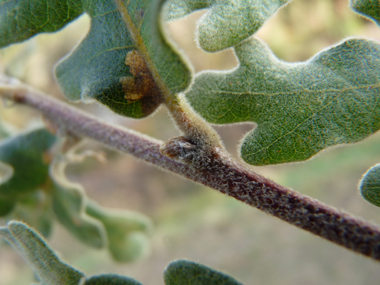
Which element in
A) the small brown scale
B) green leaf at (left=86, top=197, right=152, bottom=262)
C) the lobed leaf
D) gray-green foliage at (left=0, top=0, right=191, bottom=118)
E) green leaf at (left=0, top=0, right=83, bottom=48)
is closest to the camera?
gray-green foliage at (left=0, top=0, right=191, bottom=118)

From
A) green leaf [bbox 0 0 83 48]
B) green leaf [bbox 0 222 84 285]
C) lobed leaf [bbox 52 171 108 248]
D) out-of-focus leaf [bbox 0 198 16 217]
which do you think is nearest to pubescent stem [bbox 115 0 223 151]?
green leaf [bbox 0 0 83 48]

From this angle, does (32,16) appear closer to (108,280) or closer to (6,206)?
(108,280)

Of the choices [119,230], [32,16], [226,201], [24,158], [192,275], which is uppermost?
[32,16]

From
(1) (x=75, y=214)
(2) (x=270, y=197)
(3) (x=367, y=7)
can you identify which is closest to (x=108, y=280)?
(2) (x=270, y=197)

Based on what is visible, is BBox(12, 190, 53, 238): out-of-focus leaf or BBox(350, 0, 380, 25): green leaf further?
BBox(12, 190, 53, 238): out-of-focus leaf

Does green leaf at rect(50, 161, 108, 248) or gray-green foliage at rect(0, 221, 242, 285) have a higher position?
gray-green foliage at rect(0, 221, 242, 285)

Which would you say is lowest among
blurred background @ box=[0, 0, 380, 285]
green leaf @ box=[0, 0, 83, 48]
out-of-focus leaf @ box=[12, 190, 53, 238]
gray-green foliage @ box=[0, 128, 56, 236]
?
blurred background @ box=[0, 0, 380, 285]

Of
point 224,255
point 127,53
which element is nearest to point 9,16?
point 127,53

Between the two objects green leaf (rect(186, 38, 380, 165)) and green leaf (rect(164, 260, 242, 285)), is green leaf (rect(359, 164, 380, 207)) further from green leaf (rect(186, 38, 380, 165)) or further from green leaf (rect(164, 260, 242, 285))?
green leaf (rect(164, 260, 242, 285))
